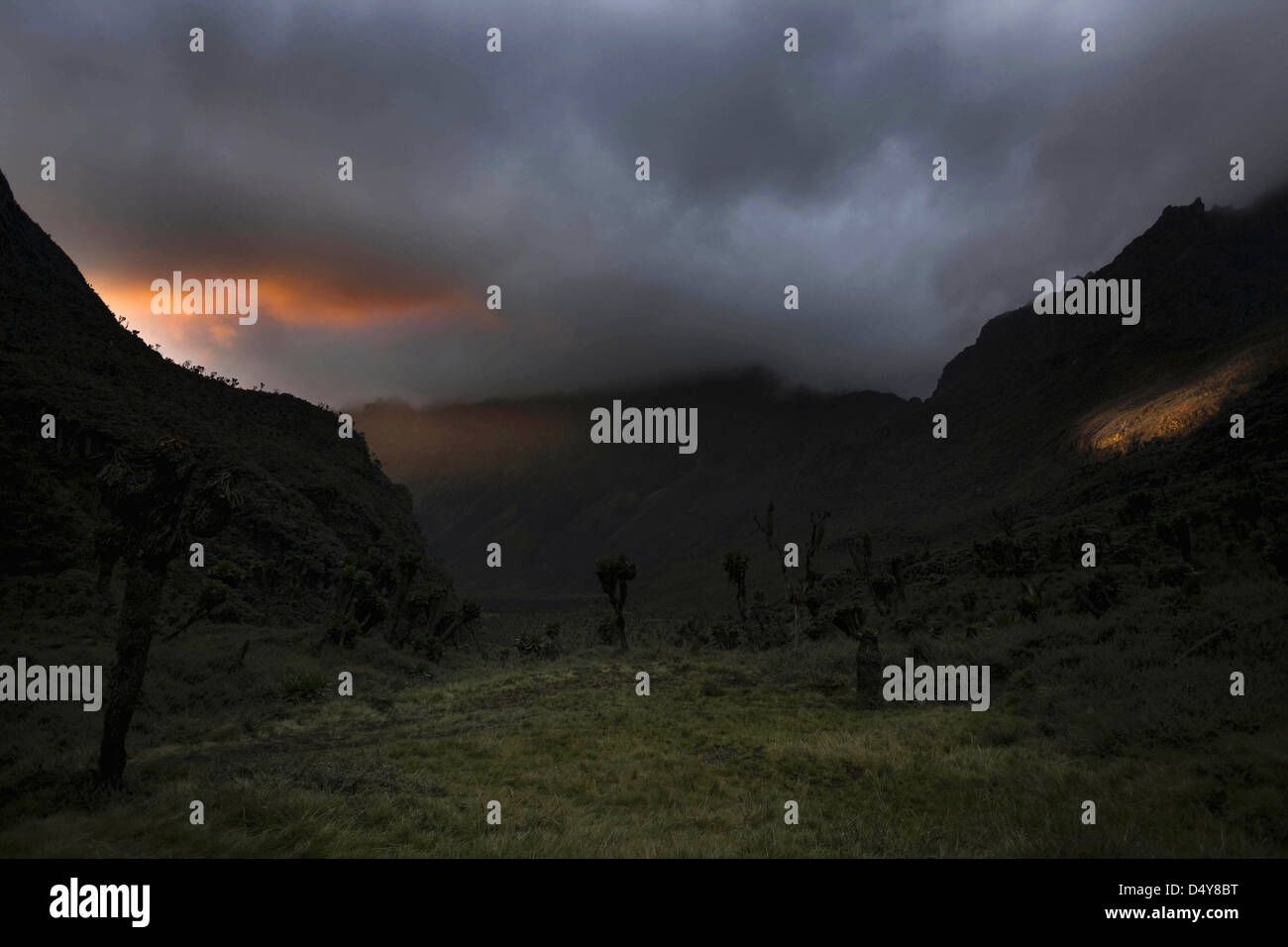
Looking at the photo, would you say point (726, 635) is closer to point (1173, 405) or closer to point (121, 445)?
point (121, 445)

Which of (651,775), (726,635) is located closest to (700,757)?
(651,775)

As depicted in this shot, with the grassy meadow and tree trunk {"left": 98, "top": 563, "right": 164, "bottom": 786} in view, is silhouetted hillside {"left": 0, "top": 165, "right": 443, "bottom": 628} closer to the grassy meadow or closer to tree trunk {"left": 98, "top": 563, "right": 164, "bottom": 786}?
tree trunk {"left": 98, "top": 563, "right": 164, "bottom": 786}

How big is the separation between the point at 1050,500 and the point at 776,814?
331ft

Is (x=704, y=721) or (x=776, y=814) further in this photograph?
(x=704, y=721)

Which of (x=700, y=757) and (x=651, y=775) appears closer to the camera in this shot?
(x=651, y=775)

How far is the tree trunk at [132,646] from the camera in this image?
1185cm

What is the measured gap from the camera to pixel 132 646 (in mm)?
12312

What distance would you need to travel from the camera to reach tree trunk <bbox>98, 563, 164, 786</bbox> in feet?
38.9

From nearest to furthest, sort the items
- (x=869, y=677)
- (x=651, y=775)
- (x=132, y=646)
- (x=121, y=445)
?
1. (x=132, y=646)
2. (x=651, y=775)
3. (x=869, y=677)
4. (x=121, y=445)

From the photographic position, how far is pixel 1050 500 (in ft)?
297

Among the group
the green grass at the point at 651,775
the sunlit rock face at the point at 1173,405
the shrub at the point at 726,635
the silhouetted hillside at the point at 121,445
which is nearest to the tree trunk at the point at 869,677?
the green grass at the point at 651,775

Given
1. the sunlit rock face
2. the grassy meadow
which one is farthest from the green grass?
the sunlit rock face
